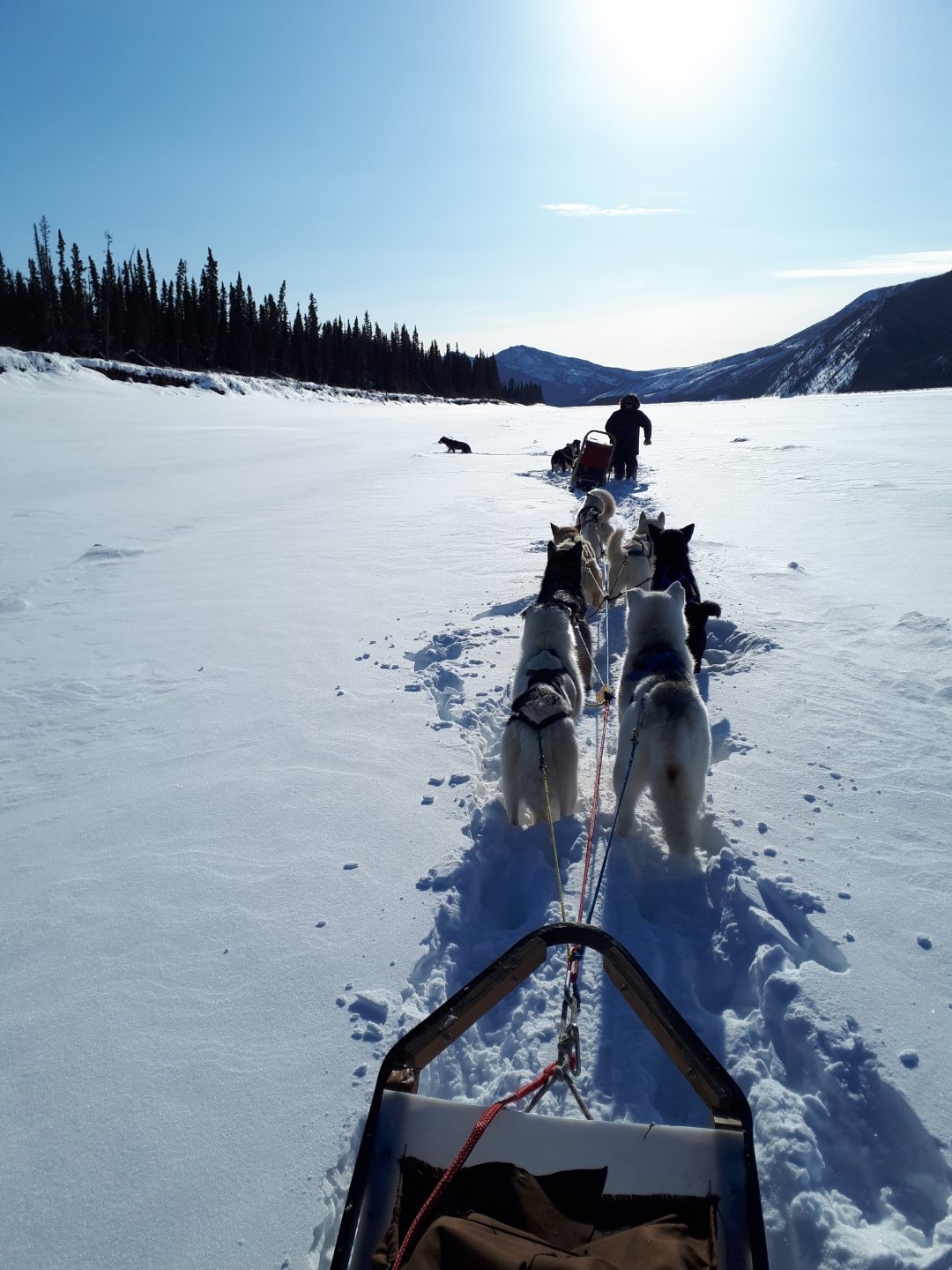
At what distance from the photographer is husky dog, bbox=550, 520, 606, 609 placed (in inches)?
237

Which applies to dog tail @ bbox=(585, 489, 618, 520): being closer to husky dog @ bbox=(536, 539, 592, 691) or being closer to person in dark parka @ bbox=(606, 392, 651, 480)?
husky dog @ bbox=(536, 539, 592, 691)

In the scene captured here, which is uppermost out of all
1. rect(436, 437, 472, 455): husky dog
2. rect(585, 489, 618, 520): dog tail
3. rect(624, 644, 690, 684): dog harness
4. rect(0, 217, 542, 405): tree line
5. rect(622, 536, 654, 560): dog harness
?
rect(0, 217, 542, 405): tree line

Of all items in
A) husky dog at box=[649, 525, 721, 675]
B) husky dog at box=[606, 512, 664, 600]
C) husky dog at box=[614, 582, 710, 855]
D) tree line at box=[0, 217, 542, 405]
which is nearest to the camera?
husky dog at box=[614, 582, 710, 855]

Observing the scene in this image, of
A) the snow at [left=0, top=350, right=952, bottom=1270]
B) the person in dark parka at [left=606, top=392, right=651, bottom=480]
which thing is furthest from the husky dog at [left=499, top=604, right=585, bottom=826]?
the person in dark parka at [left=606, top=392, right=651, bottom=480]

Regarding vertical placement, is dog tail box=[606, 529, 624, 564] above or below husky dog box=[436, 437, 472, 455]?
below

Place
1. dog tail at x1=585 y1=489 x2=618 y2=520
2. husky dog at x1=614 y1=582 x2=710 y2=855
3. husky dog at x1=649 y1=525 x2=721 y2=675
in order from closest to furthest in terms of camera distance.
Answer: husky dog at x1=614 y1=582 x2=710 y2=855 < husky dog at x1=649 y1=525 x2=721 y2=675 < dog tail at x1=585 y1=489 x2=618 y2=520

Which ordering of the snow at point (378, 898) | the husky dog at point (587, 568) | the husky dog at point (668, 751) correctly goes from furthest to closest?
the husky dog at point (587, 568) → the husky dog at point (668, 751) → the snow at point (378, 898)

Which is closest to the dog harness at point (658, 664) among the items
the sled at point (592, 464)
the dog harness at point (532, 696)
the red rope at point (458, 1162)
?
the dog harness at point (532, 696)

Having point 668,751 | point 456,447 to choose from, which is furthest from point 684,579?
point 456,447

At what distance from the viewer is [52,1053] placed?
210cm

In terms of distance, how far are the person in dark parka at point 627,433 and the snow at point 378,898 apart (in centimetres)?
800

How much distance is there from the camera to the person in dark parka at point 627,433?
1460 cm

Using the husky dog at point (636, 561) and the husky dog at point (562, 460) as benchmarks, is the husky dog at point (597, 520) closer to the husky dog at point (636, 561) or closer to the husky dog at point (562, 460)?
the husky dog at point (636, 561)

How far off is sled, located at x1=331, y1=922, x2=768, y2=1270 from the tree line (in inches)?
1919
